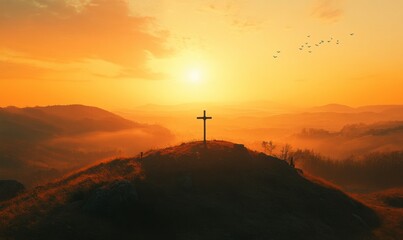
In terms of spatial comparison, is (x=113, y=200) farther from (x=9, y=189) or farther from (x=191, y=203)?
(x=9, y=189)

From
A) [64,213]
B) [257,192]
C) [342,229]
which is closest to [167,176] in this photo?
[257,192]

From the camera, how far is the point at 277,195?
3700 centimetres

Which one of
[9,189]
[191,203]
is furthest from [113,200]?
[9,189]

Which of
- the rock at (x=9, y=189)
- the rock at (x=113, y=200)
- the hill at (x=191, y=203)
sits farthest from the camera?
the rock at (x=9, y=189)

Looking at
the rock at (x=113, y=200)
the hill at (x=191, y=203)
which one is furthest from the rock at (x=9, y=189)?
the rock at (x=113, y=200)

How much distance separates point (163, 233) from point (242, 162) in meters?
16.1

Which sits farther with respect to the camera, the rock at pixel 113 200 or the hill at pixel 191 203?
the rock at pixel 113 200

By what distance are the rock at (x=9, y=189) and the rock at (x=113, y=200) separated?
605 inches

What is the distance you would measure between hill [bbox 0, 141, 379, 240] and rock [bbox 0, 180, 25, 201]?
180 inches

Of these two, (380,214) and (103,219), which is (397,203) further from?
(103,219)

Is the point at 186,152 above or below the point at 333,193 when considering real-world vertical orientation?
above

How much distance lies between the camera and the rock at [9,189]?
3959cm

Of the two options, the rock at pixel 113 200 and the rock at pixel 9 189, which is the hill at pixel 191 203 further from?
the rock at pixel 9 189

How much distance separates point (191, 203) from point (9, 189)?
21934 millimetres
